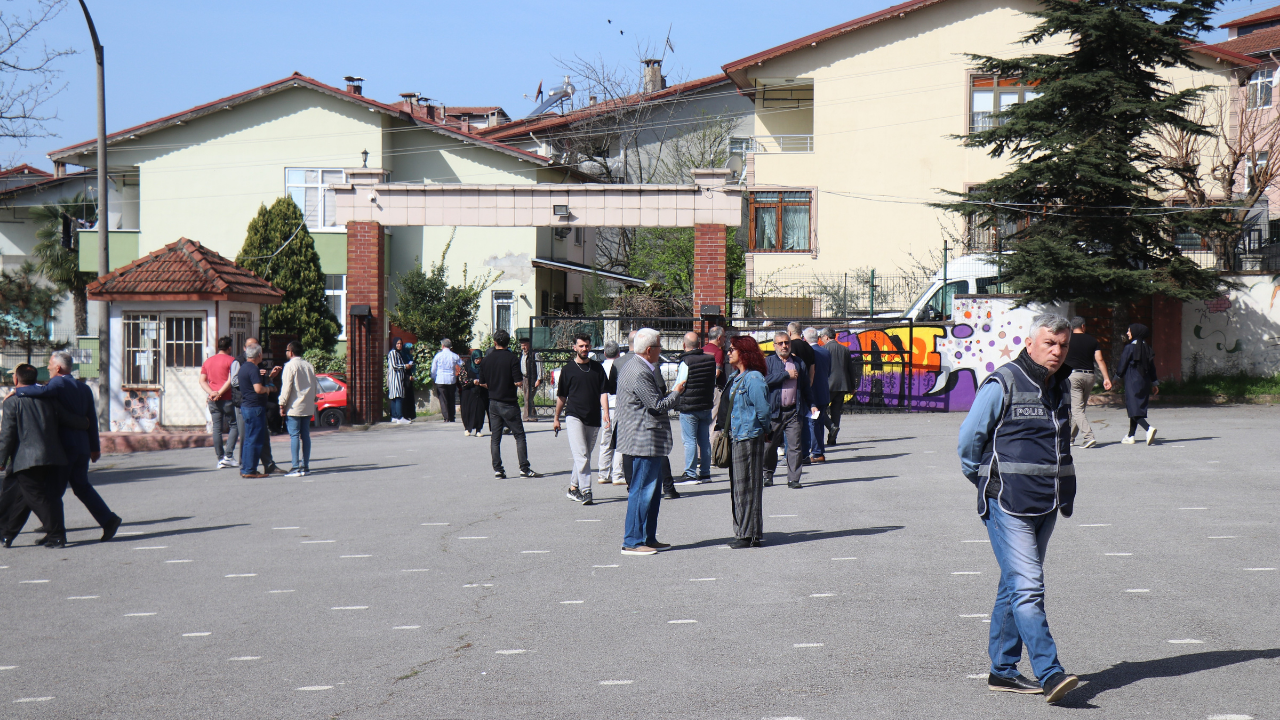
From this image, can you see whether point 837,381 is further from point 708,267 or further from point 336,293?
point 336,293

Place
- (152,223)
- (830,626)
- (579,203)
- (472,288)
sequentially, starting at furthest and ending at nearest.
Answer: (152,223) → (472,288) → (579,203) → (830,626)

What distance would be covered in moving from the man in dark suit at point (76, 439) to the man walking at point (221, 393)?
4.94m

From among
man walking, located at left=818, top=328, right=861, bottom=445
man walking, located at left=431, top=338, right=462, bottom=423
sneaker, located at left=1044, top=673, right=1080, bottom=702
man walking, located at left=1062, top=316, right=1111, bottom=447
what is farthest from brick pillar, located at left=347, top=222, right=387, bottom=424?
sneaker, located at left=1044, top=673, right=1080, bottom=702

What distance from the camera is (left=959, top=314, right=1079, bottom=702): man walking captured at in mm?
5031

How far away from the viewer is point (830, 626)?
6.20 meters

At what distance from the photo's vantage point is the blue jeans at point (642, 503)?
8.58 m

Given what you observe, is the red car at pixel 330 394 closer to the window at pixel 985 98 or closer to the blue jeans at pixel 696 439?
the blue jeans at pixel 696 439

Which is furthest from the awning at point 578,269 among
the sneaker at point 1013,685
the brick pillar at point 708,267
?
the sneaker at point 1013,685

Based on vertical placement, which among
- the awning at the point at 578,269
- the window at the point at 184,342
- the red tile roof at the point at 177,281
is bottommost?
the window at the point at 184,342

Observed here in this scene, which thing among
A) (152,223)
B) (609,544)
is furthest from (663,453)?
(152,223)

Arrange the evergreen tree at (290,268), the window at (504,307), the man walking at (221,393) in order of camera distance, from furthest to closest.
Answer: the window at (504,307) < the evergreen tree at (290,268) < the man walking at (221,393)

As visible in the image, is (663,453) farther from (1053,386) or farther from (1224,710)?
(1224,710)

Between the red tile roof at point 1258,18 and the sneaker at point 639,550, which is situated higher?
the red tile roof at point 1258,18

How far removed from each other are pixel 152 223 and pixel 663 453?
2918 centimetres
